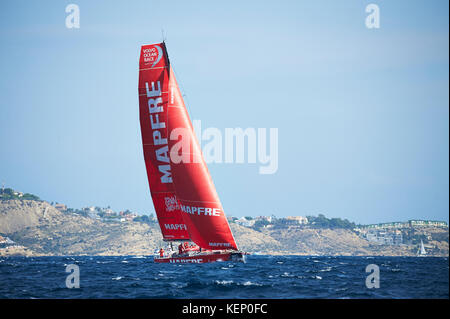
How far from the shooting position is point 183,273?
49125mm

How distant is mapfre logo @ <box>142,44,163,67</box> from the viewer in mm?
54250

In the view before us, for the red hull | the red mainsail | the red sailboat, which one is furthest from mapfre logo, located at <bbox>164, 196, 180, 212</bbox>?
the red hull

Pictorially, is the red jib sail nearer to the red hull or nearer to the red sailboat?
the red sailboat

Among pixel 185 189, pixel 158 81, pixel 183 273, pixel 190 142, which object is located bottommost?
pixel 183 273

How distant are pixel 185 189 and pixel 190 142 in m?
4.62

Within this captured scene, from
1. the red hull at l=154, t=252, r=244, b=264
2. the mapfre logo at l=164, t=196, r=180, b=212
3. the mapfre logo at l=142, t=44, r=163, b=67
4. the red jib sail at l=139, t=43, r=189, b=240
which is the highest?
the mapfre logo at l=142, t=44, r=163, b=67

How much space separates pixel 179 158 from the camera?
52.6 meters

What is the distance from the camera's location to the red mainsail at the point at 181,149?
52.2 meters

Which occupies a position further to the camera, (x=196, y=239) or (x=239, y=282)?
(x=196, y=239)

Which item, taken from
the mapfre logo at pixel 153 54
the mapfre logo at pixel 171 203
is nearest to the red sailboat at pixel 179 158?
the mapfre logo at pixel 153 54

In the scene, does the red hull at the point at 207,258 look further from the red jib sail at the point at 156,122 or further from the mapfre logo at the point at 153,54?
the mapfre logo at the point at 153,54

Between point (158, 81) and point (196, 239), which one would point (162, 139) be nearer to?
point (158, 81)

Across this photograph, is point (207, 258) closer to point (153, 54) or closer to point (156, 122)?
point (156, 122)
